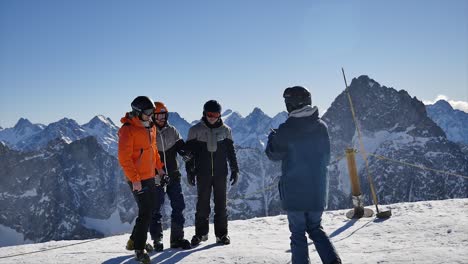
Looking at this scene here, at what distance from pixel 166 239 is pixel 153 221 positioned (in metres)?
1.70

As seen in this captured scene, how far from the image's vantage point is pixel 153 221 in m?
7.47

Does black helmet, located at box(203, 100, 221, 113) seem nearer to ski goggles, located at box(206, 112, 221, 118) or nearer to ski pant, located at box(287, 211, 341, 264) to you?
ski goggles, located at box(206, 112, 221, 118)

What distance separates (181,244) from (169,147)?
1.89 metres

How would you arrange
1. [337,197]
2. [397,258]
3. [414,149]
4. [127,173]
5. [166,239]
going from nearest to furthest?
[397,258] < [127,173] < [166,239] < [337,197] < [414,149]

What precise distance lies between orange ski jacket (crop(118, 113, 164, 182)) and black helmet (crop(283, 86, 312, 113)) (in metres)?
2.54

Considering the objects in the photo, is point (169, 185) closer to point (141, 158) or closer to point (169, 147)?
point (169, 147)

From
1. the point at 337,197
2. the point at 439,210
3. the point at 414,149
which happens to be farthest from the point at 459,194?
the point at 439,210

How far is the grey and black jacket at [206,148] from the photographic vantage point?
7.64 m

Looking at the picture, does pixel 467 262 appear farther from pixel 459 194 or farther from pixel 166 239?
pixel 459 194

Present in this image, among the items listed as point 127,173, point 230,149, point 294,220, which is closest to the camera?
point 294,220

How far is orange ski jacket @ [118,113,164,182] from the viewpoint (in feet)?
20.3

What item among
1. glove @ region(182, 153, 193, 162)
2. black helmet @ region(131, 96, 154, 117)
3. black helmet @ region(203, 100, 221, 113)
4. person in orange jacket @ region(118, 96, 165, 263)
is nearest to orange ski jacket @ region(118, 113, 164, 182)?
person in orange jacket @ region(118, 96, 165, 263)

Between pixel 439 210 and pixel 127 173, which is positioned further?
pixel 439 210

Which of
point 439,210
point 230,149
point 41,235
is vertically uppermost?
point 230,149
